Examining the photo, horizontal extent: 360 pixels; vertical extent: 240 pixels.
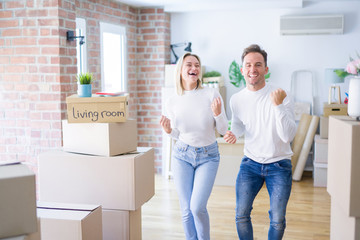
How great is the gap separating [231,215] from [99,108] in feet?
6.46

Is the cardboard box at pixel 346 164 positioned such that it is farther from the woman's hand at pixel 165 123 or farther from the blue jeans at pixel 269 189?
the woman's hand at pixel 165 123

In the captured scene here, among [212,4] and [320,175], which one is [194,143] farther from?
[212,4]

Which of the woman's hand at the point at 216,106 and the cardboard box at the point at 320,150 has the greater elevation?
the woman's hand at the point at 216,106

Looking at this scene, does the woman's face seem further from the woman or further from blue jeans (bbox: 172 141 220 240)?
blue jeans (bbox: 172 141 220 240)

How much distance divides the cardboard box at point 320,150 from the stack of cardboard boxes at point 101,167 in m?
3.12

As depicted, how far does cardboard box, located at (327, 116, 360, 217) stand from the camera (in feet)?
6.18

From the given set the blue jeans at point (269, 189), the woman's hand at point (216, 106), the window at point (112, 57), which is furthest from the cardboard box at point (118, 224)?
the window at point (112, 57)

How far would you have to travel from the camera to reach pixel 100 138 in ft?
9.48

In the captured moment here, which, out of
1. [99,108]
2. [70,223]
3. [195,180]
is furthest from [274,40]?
[70,223]

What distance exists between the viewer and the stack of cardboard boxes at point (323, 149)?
17.8ft

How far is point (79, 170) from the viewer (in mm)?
2963

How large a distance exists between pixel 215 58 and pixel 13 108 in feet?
9.69

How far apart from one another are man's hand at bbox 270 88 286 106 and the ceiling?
3363mm

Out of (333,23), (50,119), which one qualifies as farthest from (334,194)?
(333,23)
